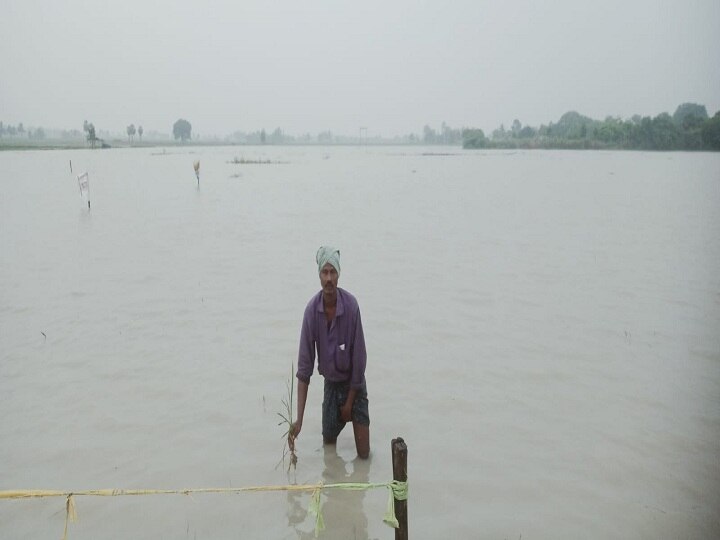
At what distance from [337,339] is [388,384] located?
2.02 metres

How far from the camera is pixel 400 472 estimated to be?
107 inches

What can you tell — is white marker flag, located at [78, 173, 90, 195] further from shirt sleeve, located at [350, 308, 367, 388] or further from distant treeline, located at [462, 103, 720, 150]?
distant treeline, located at [462, 103, 720, 150]

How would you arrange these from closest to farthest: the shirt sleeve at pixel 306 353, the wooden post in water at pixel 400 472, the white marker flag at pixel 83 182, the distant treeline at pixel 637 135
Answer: the wooden post in water at pixel 400 472 < the shirt sleeve at pixel 306 353 < the white marker flag at pixel 83 182 < the distant treeline at pixel 637 135

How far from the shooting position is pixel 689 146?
214 ft

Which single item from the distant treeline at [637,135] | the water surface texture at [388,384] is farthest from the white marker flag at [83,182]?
the distant treeline at [637,135]

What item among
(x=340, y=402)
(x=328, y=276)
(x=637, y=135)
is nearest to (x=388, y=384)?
(x=340, y=402)

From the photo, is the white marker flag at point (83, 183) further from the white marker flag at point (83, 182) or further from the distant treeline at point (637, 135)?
the distant treeline at point (637, 135)

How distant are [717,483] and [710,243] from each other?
10720mm

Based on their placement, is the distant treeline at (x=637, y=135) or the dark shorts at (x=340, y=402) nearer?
the dark shorts at (x=340, y=402)

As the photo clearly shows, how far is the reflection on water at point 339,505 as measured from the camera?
139 inches

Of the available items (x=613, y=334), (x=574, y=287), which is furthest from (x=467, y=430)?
(x=574, y=287)

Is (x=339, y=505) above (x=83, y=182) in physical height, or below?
below

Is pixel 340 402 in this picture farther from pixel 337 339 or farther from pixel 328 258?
pixel 328 258

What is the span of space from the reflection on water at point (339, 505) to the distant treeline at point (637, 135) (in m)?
58.5
